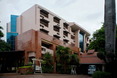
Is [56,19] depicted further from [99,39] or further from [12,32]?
[99,39]

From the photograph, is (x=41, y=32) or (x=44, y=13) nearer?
(x=41, y=32)

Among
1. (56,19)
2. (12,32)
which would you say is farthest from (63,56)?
(12,32)

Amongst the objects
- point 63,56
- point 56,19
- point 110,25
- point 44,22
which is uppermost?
point 56,19

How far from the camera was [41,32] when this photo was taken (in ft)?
82.1

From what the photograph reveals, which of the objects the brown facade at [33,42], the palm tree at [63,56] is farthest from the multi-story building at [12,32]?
the palm tree at [63,56]

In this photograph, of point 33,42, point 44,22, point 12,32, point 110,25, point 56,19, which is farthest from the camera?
point 12,32

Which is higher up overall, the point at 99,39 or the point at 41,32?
the point at 41,32

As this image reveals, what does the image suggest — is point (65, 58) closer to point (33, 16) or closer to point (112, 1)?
point (33, 16)

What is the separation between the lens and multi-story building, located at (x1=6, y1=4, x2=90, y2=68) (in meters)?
23.7

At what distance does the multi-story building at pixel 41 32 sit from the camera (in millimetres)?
23688

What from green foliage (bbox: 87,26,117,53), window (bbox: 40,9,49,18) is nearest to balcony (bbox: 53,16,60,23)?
window (bbox: 40,9,49,18)

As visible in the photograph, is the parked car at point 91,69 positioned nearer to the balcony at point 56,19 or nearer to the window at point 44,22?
the window at point 44,22

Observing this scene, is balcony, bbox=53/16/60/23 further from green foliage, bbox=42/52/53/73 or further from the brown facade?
green foliage, bbox=42/52/53/73

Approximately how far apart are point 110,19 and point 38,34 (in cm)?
1532
